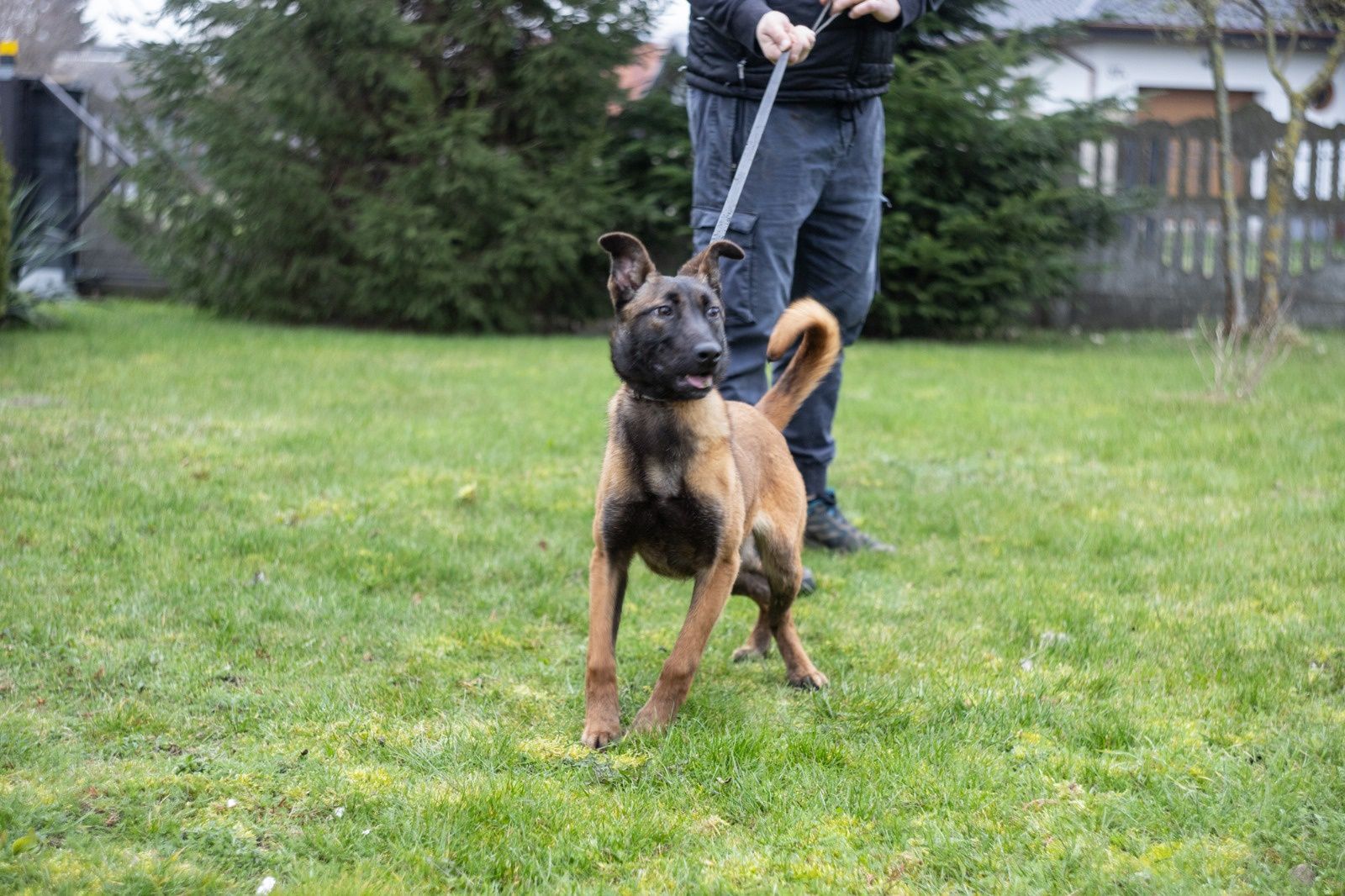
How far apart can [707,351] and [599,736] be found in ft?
3.33

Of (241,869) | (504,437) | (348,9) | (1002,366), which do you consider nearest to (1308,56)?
(1002,366)

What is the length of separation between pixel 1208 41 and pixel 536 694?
9.72 m

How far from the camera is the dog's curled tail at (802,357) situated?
390 centimetres

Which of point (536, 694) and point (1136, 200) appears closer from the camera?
point (536, 694)

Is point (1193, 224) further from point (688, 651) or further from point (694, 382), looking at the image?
point (688, 651)

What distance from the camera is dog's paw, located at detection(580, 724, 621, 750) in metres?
3.18

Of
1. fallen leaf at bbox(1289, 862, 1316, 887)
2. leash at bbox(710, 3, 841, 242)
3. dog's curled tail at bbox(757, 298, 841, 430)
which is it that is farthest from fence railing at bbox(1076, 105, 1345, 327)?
fallen leaf at bbox(1289, 862, 1316, 887)

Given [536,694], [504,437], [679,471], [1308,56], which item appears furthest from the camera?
[1308,56]

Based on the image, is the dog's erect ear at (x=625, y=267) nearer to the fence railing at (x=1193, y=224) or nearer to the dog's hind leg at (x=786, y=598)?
the dog's hind leg at (x=786, y=598)

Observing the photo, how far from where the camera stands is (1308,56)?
26766 mm

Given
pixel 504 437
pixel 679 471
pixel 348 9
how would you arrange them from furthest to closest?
pixel 348 9 → pixel 504 437 → pixel 679 471

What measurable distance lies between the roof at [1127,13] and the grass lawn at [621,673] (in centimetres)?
623

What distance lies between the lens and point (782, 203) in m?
4.53

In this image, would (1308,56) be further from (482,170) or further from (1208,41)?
(482,170)
